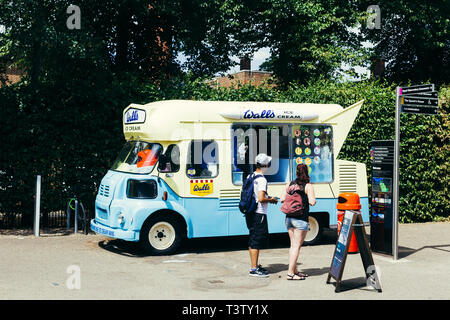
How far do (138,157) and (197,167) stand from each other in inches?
47.0

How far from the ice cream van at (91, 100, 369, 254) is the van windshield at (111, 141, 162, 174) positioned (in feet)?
0.07

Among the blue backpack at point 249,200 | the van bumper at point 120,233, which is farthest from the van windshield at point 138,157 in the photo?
the blue backpack at point 249,200

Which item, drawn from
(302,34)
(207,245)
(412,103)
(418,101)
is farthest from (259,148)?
(302,34)

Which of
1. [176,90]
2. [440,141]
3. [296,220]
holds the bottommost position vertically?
[296,220]

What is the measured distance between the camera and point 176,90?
14.4 meters

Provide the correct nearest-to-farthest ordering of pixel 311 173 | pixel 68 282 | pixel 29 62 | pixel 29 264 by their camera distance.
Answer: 1. pixel 68 282
2. pixel 29 264
3. pixel 311 173
4. pixel 29 62

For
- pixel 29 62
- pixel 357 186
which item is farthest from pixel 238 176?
pixel 29 62

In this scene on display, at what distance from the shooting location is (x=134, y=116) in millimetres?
11250

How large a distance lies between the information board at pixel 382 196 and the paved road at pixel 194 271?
1.05 feet

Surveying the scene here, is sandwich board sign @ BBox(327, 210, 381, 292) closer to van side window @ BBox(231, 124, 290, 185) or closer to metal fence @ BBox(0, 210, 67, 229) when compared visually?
van side window @ BBox(231, 124, 290, 185)

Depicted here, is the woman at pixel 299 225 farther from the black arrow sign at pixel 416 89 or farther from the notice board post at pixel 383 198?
the black arrow sign at pixel 416 89

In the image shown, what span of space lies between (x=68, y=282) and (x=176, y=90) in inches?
284

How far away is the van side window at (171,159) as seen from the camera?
35.0 feet
